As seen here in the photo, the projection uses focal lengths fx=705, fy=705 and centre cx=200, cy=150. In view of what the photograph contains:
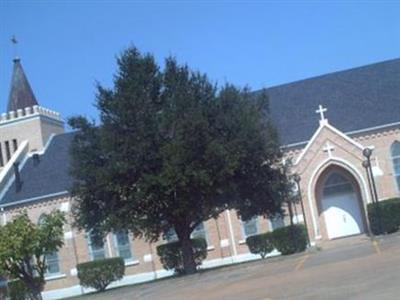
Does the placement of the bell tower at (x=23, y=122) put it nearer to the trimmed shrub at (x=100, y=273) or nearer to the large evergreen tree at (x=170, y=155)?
the trimmed shrub at (x=100, y=273)

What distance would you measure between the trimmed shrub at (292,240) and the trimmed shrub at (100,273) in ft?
30.6

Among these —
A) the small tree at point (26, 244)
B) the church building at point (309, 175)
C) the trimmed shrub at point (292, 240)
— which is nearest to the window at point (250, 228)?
the church building at point (309, 175)

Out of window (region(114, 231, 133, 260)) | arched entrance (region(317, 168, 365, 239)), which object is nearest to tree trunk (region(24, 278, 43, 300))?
window (region(114, 231, 133, 260))

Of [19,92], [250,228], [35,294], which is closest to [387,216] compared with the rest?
[250,228]

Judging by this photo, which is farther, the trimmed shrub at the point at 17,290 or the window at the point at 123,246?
the window at the point at 123,246

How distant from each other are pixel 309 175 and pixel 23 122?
2461cm

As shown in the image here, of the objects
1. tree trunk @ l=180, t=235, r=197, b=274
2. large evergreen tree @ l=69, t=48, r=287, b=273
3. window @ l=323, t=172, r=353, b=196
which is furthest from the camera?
window @ l=323, t=172, r=353, b=196

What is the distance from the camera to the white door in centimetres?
4362

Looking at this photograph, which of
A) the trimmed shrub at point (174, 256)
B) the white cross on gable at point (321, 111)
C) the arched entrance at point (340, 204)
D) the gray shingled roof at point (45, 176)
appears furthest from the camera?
the gray shingled roof at point (45, 176)

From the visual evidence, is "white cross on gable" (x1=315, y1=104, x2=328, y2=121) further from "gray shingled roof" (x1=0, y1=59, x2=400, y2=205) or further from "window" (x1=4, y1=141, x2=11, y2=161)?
"window" (x1=4, y1=141, x2=11, y2=161)

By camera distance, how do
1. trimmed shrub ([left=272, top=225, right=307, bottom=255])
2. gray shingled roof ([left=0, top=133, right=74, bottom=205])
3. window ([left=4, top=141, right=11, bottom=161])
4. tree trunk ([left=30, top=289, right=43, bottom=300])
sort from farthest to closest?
window ([left=4, top=141, right=11, bottom=161]) → gray shingled roof ([left=0, top=133, right=74, bottom=205]) → trimmed shrub ([left=272, top=225, right=307, bottom=255]) → tree trunk ([left=30, top=289, right=43, bottom=300])

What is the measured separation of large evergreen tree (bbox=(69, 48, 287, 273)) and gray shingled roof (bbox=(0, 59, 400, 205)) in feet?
46.8

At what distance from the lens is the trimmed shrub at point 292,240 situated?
35719 mm

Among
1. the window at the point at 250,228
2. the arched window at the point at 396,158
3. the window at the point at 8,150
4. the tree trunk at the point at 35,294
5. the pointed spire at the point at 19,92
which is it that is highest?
the pointed spire at the point at 19,92
